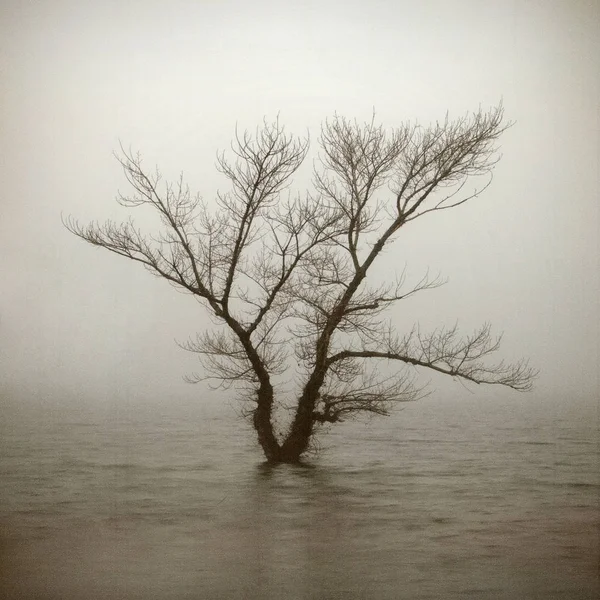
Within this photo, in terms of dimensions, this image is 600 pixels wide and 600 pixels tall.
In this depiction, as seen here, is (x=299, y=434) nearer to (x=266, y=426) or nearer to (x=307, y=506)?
(x=266, y=426)

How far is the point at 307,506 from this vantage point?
14.4 feet

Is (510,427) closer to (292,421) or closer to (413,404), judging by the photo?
(413,404)

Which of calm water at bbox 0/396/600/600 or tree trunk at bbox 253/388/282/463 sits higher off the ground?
tree trunk at bbox 253/388/282/463

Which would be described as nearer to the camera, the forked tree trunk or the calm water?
the calm water

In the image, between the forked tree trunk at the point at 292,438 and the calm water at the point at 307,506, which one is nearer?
the calm water at the point at 307,506

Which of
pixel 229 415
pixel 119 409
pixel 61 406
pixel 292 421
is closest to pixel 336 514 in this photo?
pixel 292 421

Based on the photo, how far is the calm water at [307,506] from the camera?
4062 millimetres

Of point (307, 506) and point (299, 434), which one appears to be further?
point (299, 434)

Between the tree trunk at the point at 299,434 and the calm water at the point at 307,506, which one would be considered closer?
the calm water at the point at 307,506

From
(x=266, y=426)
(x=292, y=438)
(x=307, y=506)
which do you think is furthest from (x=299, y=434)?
(x=307, y=506)

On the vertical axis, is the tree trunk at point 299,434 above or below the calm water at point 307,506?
above

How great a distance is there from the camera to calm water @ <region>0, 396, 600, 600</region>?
13.3ft

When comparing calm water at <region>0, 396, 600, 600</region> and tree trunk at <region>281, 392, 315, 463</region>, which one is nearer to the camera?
calm water at <region>0, 396, 600, 600</region>

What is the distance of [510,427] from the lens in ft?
15.3
